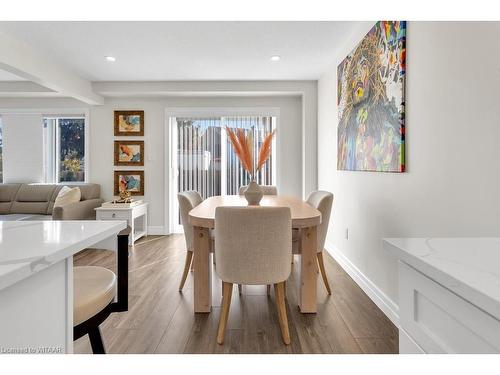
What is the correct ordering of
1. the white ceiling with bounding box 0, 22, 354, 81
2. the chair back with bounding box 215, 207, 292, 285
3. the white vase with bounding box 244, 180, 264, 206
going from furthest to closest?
the white ceiling with bounding box 0, 22, 354, 81 → the white vase with bounding box 244, 180, 264, 206 → the chair back with bounding box 215, 207, 292, 285

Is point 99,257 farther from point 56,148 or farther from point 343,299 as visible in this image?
point 343,299

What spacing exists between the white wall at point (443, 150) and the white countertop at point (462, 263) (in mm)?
647

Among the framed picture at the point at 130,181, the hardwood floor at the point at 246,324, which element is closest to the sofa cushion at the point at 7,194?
the framed picture at the point at 130,181

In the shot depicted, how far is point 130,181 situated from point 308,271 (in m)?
3.77

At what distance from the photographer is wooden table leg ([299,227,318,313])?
213 centimetres

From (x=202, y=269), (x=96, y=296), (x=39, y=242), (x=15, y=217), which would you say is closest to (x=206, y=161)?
(x=15, y=217)

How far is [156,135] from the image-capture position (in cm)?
497

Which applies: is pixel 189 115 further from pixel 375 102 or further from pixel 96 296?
pixel 96 296

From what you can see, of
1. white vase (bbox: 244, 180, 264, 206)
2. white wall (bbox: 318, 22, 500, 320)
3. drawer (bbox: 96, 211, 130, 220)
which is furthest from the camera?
drawer (bbox: 96, 211, 130, 220)

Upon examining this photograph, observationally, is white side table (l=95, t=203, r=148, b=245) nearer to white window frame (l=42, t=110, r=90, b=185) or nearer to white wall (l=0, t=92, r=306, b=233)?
white wall (l=0, t=92, r=306, b=233)

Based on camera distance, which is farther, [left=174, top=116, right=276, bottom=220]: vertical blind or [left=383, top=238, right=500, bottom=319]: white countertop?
[left=174, top=116, right=276, bottom=220]: vertical blind

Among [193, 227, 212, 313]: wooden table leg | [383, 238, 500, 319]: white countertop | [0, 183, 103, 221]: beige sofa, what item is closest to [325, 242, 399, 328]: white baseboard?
[193, 227, 212, 313]: wooden table leg

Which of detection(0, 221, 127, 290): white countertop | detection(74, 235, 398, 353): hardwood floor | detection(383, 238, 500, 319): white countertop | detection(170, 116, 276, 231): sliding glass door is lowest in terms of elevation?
detection(74, 235, 398, 353): hardwood floor

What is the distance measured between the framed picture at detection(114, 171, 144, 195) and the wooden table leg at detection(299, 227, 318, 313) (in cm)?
361
